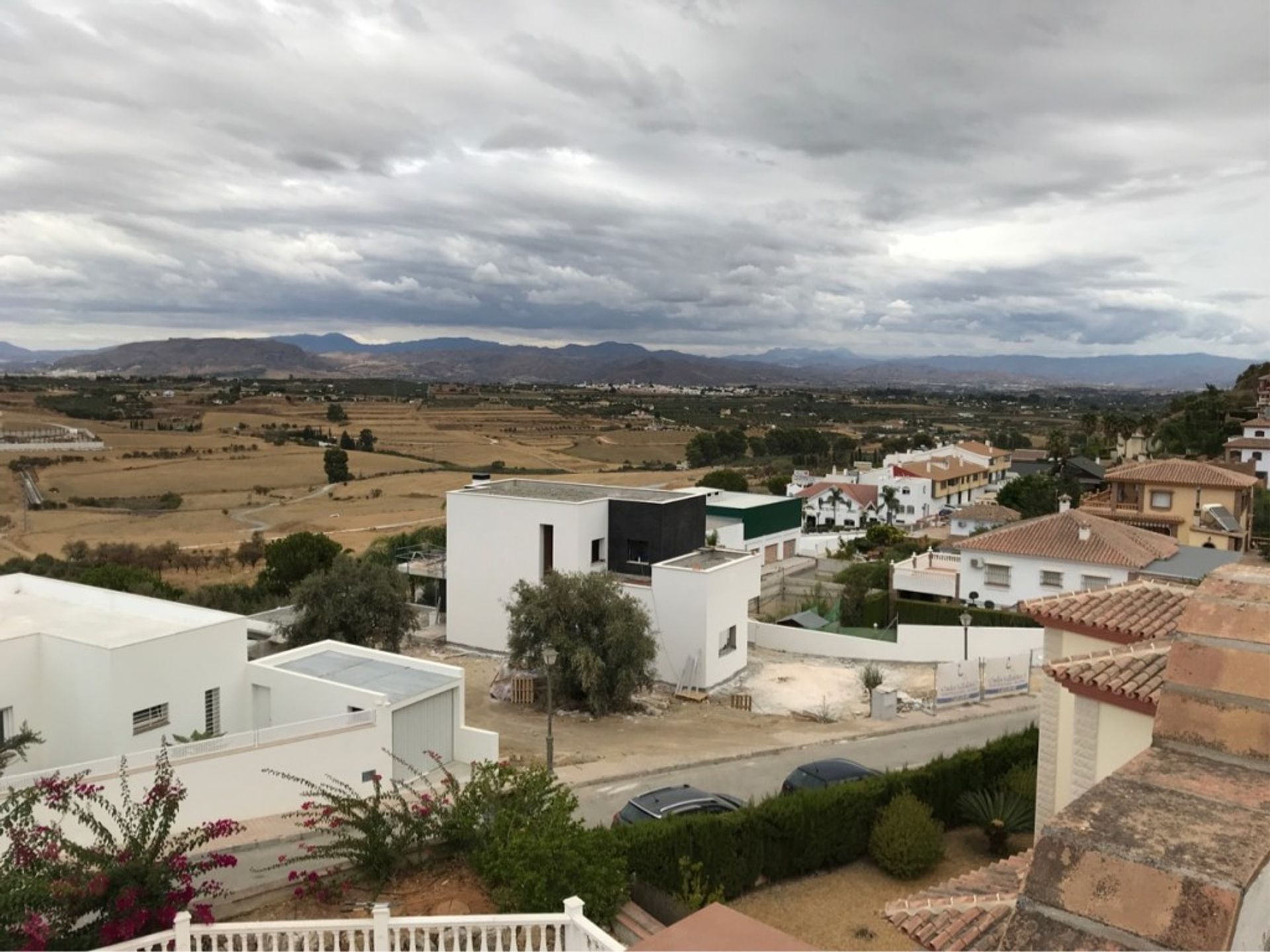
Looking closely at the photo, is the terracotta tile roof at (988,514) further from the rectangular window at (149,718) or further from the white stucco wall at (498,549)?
the rectangular window at (149,718)

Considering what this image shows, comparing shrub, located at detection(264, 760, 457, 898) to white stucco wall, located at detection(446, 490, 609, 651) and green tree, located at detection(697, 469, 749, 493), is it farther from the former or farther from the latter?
green tree, located at detection(697, 469, 749, 493)

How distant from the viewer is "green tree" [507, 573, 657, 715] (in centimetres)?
2441

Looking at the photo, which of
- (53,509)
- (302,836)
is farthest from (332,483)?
(302,836)

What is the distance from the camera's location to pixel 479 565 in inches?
1241

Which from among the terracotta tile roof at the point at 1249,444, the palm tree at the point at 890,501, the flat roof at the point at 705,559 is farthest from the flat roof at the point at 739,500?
the terracotta tile roof at the point at 1249,444

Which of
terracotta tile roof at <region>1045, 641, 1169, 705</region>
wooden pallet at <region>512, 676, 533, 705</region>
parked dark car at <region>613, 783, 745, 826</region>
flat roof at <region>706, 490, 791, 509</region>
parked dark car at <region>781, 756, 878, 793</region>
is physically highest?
terracotta tile roof at <region>1045, 641, 1169, 705</region>

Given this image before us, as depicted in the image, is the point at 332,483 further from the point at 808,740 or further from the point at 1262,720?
the point at 1262,720

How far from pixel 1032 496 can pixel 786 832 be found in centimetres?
5207

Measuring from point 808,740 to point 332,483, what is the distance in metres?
76.8

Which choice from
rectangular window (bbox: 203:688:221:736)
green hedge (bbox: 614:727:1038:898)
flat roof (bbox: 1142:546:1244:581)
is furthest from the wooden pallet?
flat roof (bbox: 1142:546:1244:581)

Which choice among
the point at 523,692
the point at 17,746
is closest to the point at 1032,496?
the point at 523,692

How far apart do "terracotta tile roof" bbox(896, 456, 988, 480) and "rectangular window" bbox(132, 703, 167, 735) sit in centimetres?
6589

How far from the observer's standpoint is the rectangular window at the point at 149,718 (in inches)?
682

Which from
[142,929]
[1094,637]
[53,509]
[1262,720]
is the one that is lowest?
[53,509]
